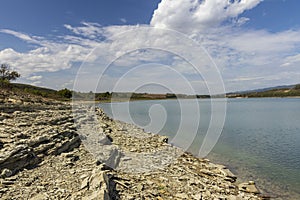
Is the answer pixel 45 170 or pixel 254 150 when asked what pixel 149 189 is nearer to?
pixel 45 170

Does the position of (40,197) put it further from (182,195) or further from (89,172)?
(182,195)

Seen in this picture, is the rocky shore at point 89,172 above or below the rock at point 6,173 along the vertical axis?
below

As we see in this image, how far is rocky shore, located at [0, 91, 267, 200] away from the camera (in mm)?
8125

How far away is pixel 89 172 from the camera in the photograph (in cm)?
984

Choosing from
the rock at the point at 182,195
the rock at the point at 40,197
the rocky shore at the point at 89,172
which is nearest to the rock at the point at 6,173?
the rocky shore at the point at 89,172

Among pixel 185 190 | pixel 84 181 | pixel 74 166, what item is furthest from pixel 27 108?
pixel 185 190

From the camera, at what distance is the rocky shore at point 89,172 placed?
812 cm

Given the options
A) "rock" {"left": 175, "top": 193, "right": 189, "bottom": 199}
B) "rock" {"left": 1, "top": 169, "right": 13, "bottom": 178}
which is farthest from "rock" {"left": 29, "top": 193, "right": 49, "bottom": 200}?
"rock" {"left": 175, "top": 193, "right": 189, "bottom": 199}

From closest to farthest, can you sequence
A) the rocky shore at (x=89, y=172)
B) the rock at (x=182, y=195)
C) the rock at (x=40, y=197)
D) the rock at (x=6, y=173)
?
the rock at (x=40, y=197) < the rocky shore at (x=89, y=172) < the rock at (x=6, y=173) < the rock at (x=182, y=195)

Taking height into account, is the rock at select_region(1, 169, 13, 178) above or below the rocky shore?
above

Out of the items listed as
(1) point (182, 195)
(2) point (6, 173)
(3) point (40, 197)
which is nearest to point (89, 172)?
(3) point (40, 197)

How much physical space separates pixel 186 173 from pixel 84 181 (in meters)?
7.58

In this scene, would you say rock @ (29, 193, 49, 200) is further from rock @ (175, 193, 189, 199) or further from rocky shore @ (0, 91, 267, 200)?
rock @ (175, 193, 189, 199)

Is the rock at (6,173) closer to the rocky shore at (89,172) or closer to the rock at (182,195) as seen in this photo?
the rocky shore at (89,172)
